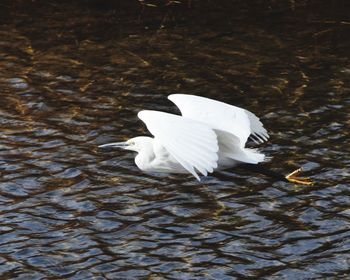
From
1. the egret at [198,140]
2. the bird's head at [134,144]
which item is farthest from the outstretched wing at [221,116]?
the bird's head at [134,144]

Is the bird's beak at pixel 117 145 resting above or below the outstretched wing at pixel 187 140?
below

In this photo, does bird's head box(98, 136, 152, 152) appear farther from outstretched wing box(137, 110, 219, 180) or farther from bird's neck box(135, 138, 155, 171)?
outstretched wing box(137, 110, 219, 180)

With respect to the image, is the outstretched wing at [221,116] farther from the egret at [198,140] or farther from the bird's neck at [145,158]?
the bird's neck at [145,158]

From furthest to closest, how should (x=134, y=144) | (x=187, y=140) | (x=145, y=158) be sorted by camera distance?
1. (x=134, y=144)
2. (x=145, y=158)
3. (x=187, y=140)

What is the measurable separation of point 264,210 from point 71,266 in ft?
5.86

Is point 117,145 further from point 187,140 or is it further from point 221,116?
point 187,140

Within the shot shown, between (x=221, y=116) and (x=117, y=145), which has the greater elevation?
(x=221, y=116)

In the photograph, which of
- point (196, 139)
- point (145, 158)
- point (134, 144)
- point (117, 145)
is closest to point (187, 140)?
point (196, 139)

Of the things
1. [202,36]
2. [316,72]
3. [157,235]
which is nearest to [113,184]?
[157,235]

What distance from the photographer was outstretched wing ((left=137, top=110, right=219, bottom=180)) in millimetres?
6668

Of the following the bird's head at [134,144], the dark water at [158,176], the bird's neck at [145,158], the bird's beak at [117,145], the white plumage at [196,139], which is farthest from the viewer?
the bird's beak at [117,145]

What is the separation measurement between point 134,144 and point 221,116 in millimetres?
862

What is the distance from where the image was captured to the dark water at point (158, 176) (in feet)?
23.3

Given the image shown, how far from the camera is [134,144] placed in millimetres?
8391
